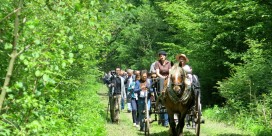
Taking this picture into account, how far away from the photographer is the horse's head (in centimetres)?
963

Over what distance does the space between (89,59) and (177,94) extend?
6.21m

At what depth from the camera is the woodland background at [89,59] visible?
13.9ft

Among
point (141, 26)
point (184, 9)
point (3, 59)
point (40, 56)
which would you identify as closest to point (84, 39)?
point (3, 59)

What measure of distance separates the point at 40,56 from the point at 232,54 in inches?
626

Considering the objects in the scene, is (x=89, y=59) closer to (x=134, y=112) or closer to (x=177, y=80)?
(x=134, y=112)

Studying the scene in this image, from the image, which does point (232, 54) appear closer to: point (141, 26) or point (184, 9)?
point (184, 9)

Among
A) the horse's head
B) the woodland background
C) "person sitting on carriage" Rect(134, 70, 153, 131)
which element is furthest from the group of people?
the woodland background

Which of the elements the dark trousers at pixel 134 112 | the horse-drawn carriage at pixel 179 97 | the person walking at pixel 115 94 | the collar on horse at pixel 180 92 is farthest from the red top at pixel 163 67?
the person walking at pixel 115 94

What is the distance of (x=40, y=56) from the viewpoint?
409 centimetres

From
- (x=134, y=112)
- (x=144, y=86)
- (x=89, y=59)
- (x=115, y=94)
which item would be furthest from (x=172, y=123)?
(x=115, y=94)

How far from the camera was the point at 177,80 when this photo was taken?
31.7 ft

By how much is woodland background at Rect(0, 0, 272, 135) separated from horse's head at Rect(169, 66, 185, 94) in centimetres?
216

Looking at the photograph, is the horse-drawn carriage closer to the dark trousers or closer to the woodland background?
the woodland background

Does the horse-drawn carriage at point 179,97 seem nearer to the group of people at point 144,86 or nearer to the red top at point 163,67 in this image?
the group of people at point 144,86
